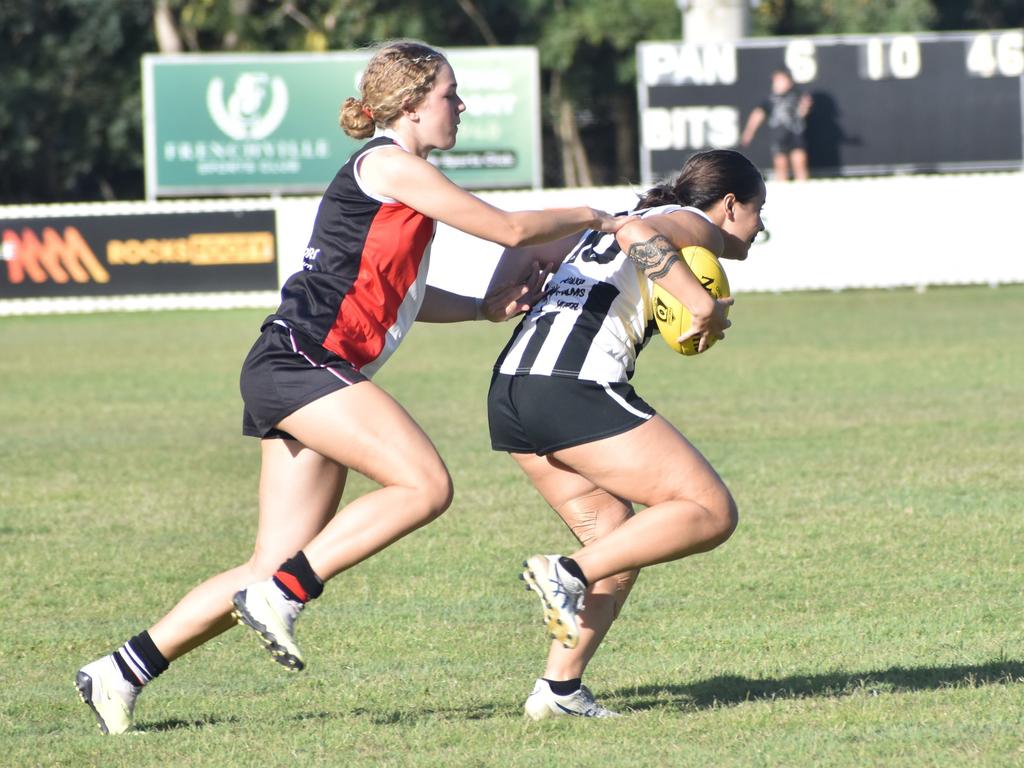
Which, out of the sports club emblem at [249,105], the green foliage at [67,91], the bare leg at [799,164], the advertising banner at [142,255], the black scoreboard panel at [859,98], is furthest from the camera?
the green foliage at [67,91]

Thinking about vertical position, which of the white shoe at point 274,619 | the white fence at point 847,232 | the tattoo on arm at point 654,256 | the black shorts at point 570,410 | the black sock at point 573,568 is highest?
the tattoo on arm at point 654,256

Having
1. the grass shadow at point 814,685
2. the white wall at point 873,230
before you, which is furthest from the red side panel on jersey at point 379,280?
the white wall at point 873,230

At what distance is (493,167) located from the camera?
29.3 meters

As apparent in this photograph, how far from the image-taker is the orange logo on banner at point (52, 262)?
915 inches

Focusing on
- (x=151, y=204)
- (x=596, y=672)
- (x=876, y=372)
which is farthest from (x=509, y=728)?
(x=151, y=204)

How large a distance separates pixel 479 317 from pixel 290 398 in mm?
843

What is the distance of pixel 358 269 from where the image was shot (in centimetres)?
457

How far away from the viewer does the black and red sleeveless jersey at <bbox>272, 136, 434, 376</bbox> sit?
4.56 m

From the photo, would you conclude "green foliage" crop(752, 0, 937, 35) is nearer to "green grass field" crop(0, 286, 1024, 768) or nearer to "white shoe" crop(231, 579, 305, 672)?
"green grass field" crop(0, 286, 1024, 768)

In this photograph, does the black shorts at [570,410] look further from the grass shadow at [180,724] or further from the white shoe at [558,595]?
the grass shadow at [180,724]

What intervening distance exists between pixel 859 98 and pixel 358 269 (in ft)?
73.8

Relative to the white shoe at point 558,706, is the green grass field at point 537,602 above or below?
below

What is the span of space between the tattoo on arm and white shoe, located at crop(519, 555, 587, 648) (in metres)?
0.83

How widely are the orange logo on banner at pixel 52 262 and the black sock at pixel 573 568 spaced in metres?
19.7
